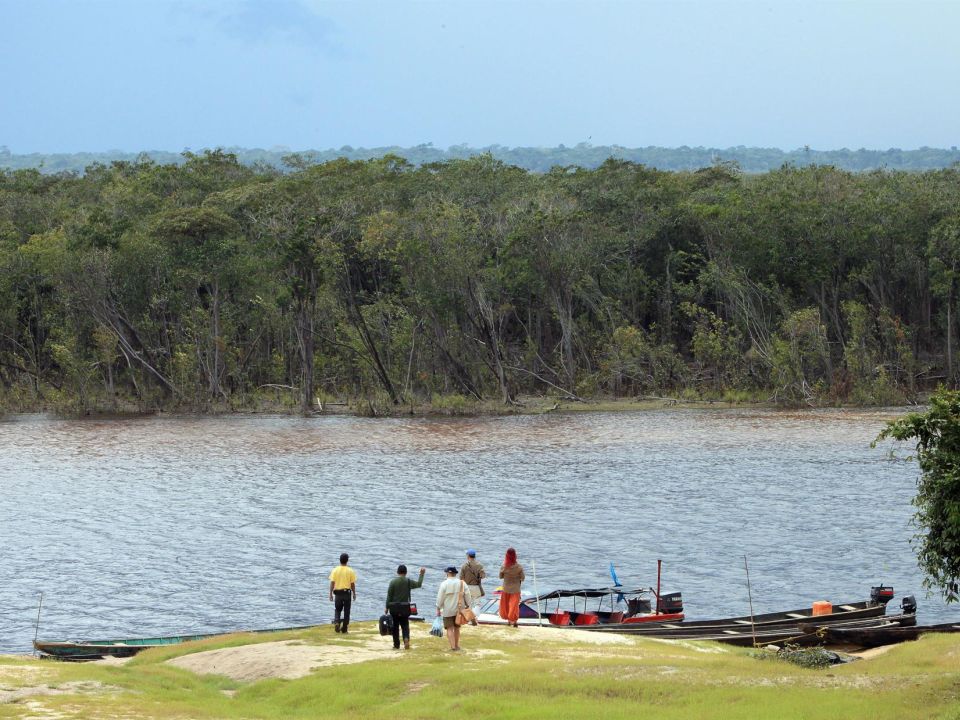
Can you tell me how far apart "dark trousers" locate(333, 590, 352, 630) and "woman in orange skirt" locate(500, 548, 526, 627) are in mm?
3811

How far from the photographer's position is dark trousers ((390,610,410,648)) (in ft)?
87.2

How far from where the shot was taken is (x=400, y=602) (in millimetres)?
26344

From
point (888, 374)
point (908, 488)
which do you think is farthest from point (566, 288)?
point (908, 488)

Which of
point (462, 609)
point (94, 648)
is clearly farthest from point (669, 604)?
point (94, 648)

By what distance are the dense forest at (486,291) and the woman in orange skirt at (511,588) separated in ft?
189

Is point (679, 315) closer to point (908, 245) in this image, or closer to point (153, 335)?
point (908, 245)

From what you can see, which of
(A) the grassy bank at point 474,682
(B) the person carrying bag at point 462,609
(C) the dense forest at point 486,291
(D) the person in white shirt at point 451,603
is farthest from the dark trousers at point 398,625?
(C) the dense forest at point 486,291

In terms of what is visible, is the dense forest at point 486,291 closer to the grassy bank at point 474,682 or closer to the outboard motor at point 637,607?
the outboard motor at point 637,607

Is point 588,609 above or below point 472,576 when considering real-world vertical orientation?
below

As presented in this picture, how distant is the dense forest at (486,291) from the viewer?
287ft

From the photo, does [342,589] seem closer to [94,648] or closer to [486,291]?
[94,648]

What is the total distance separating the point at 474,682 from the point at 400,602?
13.4 feet

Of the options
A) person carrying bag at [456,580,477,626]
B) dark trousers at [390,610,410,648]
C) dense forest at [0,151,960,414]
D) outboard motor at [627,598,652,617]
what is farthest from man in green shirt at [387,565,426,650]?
dense forest at [0,151,960,414]

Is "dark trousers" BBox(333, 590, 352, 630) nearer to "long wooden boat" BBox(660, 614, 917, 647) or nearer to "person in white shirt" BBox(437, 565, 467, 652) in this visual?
"person in white shirt" BBox(437, 565, 467, 652)
